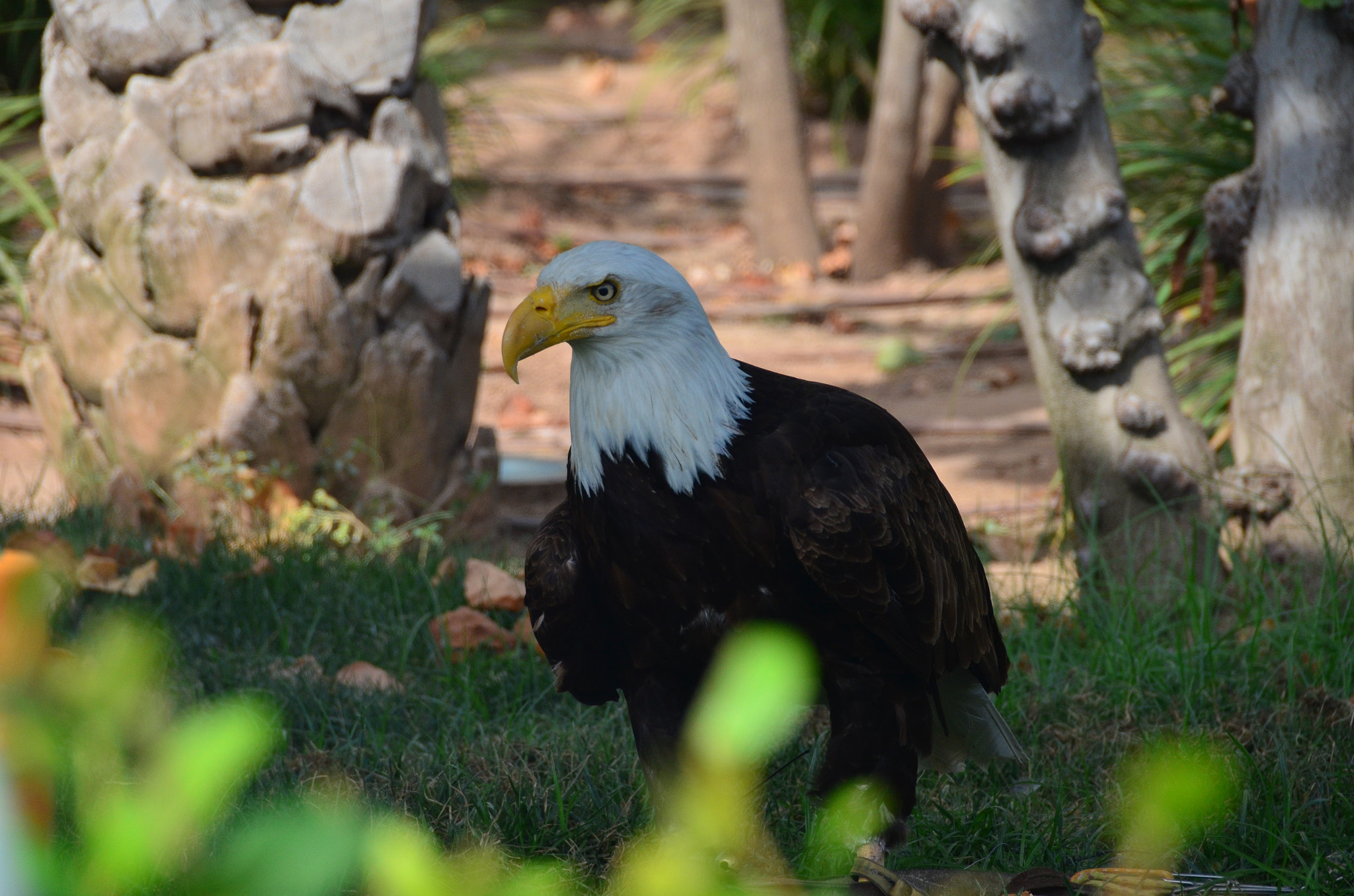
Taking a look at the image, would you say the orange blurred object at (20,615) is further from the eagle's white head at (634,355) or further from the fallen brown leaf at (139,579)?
the fallen brown leaf at (139,579)

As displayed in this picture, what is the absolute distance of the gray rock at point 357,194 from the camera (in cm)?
398

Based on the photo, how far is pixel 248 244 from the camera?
3.94 m

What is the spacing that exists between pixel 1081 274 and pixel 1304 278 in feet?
2.07

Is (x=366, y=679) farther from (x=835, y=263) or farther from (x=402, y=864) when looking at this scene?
(x=835, y=263)

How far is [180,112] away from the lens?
3943 mm

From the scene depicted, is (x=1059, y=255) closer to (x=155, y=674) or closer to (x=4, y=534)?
(x=155, y=674)

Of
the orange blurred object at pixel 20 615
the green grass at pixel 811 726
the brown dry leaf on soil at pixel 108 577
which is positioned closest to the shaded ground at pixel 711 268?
the green grass at pixel 811 726

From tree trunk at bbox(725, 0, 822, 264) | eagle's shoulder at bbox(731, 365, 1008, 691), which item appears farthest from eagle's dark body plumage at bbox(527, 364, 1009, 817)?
tree trunk at bbox(725, 0, 822, 264)

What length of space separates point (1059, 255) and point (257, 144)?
2.54m

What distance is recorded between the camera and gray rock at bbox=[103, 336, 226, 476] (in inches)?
157

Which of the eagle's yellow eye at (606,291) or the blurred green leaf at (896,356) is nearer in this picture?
the eagle's yellow eye at (606,291)

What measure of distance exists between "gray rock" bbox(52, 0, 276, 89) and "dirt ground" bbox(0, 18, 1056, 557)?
1487mm

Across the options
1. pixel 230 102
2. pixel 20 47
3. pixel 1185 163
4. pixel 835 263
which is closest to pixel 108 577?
pixel 230 102

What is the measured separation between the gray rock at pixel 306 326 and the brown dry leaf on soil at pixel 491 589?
36.9 inches
